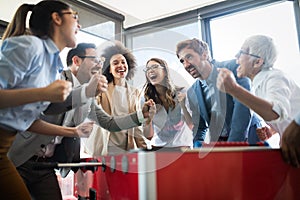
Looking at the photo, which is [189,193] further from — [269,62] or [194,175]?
[269,62]

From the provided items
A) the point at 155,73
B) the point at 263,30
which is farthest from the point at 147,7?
the point at 155,73

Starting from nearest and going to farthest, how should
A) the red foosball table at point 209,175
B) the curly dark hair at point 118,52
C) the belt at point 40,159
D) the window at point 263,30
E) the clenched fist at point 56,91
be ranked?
the clenched fist at point 56,91 < the red foosball table at point 209,175 < the belt at point 40,159 < the curly dark hair at point 118,52 < the window at point 263,30

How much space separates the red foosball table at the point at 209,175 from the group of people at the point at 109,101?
63 mm

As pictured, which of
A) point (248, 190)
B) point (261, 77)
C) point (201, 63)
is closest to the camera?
point (248, 190)

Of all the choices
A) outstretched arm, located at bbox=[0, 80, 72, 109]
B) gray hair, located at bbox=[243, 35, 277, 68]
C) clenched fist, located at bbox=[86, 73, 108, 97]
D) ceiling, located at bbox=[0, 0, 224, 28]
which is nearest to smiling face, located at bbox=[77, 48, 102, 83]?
clenched fist, located at bbox=[86, 73, 108, 97]

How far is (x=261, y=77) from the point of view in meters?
0.99

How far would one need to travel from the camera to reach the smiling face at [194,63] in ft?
3.63

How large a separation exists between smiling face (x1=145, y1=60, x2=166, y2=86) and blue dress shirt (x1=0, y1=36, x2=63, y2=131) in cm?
49

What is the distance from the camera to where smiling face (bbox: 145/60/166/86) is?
1.18 m

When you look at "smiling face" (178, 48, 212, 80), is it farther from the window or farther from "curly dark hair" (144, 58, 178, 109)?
the window

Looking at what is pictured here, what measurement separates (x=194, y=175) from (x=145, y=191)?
0.39ft

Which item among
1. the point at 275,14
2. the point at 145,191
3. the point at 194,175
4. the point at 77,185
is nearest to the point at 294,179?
the point at 194,175

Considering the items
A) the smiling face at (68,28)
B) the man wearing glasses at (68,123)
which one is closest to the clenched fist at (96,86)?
the man wearing glasses at (68,123)

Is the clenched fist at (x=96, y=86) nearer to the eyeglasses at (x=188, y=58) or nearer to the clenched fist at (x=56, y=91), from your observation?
the clenched fist at (x=56, y=91)
